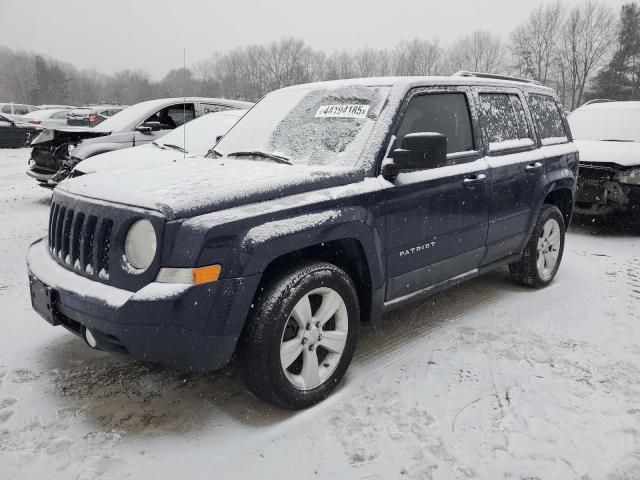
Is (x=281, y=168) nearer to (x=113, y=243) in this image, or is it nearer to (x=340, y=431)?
(x=113, y=243)

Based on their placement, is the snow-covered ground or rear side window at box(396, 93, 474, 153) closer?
the snow-covered ground

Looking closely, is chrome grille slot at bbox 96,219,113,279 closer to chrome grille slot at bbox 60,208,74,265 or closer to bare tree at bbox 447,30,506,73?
chrome grille slot at bbox 60,208,74,265

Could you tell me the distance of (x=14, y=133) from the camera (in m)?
19.1

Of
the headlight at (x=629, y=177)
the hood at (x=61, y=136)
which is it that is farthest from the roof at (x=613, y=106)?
the hood at (x=61, y=136)

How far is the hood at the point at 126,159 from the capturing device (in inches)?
258

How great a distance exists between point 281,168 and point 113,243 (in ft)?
3.56

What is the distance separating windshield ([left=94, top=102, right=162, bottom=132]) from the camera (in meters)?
8.23

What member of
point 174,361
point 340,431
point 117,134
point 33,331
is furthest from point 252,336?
point 117,134

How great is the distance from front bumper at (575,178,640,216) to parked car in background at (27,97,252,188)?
5527mm

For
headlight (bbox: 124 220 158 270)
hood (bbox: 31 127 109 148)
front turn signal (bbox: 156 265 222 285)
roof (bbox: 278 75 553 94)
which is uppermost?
roof (bbox: 278 75 553 94)

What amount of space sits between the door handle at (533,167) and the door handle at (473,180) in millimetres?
710

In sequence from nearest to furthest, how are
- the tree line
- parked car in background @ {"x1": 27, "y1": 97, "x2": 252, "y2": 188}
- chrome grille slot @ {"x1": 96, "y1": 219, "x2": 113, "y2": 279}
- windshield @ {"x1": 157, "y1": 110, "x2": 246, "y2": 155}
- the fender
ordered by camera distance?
the fender, chrome grille slot @ {"x1": 96, "y1": 219, "x2": 113, "y2": 279}, windshield @ {"x1": 157, "y1": 110, "x2": 246, "y2": 155}, parked car in background @ {"x1": 27, "y1": 97, "x2": 252, "y2": 188}, the tree line

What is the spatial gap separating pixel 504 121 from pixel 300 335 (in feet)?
8.81

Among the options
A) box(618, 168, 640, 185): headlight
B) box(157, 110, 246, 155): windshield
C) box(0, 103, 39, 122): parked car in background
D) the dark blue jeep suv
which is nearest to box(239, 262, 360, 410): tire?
the dark blue jeep suv
